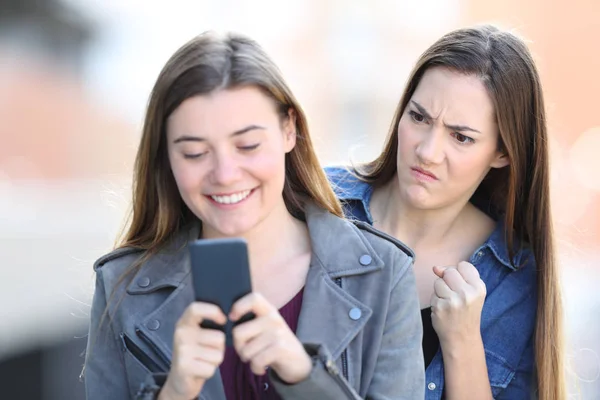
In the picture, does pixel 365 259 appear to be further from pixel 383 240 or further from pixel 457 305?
pixel 457 305

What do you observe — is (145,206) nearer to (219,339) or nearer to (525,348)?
(219,339)

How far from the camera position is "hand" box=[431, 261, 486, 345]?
2.27 meters

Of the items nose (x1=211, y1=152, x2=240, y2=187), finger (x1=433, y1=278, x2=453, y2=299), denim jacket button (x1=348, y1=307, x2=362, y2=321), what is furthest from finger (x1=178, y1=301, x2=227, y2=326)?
finger (x1=433, y1=278, x2=453, y2=299)

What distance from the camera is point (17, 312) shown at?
5031mm

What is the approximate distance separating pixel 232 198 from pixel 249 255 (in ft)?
0.65

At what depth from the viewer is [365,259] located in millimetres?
1922

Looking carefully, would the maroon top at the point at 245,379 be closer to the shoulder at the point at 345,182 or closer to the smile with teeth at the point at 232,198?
the smile with teeth at the point at 232,198

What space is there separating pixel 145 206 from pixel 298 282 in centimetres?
42

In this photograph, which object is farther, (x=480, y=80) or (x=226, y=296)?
(x=480, y=80)

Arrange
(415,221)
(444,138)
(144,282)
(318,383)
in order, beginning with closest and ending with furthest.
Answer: (318,383), (144,282), (444,138), (415,221)

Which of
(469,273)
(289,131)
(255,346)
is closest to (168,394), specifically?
(255,346)

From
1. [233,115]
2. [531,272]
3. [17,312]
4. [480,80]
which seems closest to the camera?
[233,115]

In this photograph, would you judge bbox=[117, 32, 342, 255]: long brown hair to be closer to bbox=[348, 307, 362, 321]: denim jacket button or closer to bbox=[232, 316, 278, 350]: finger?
bbox=[348, 307, 362, 321]: denim jacket button

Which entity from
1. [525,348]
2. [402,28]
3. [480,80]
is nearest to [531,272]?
[525,348]
